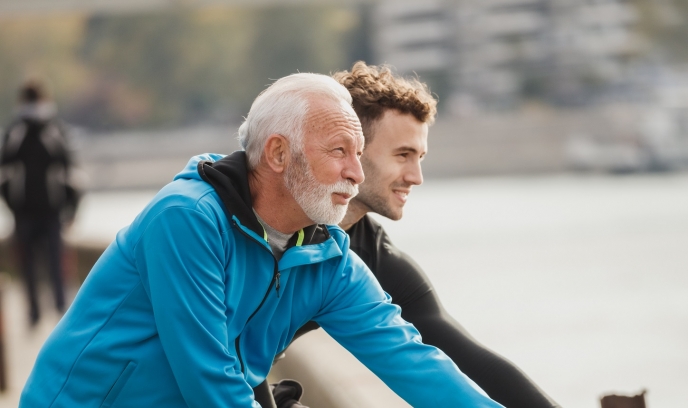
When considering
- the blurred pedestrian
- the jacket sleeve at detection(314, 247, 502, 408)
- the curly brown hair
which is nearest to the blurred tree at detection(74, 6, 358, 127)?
the blurred pedestrian

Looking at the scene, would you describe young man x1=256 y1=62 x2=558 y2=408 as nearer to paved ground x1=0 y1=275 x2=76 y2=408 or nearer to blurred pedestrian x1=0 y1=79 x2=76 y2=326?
paved ground x1=0 y1=275 x2=76 y2=408

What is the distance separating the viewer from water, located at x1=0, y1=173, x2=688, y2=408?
8.63 meters

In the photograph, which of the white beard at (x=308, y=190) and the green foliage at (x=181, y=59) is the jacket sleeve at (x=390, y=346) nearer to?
the white beard at (x=308, y=190)

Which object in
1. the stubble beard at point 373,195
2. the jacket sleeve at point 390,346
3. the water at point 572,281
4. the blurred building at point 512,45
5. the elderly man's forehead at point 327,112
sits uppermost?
the blurred building at point 512,45

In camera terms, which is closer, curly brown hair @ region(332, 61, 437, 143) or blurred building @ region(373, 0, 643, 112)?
curly brown hair @ region(332, 61, 437, 143)

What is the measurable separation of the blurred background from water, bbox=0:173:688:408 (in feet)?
0.15

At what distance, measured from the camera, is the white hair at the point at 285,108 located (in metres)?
2.35

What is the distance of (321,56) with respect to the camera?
71375 millimetres

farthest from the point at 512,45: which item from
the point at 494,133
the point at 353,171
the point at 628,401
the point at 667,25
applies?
the point at 353,171

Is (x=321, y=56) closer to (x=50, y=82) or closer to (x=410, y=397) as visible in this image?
(x=50, y=82)

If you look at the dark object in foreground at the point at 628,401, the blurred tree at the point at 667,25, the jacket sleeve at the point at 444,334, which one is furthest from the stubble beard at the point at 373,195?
the blurred tree at the point at 667,25

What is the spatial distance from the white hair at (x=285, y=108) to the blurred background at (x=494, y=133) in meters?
4.86

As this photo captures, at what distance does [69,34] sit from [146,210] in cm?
7179

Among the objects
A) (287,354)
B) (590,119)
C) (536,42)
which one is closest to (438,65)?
(536,42)
